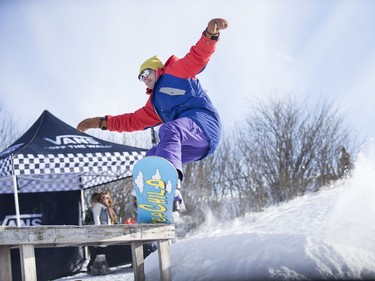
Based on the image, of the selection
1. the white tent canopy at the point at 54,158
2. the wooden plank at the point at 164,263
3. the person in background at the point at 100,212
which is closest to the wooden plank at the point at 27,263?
the wooden plank at the point at 164,263

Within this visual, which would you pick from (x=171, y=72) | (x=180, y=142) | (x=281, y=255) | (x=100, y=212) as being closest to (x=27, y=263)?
(x=180, y=142)

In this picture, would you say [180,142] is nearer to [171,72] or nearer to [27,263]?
[171,72]

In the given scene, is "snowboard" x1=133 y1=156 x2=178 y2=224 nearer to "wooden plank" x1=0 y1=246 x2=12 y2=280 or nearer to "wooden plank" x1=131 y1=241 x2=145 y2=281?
"wooden plank" x1=131 y1=241 x2=145 y2=281

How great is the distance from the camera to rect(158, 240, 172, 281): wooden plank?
251 cm

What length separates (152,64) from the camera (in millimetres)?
3342

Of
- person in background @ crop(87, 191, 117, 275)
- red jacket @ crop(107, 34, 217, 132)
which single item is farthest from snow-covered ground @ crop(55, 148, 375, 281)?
person in background @ crop(87, 191, 117, 275)

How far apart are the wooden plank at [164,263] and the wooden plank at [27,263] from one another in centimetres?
75

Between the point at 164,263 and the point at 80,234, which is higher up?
the point at 80,234

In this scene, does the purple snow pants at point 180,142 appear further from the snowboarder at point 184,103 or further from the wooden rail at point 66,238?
the wooden rail at point 66,238

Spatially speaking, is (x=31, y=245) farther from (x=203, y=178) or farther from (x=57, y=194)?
(x=203, y=178)

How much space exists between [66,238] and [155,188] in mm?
659

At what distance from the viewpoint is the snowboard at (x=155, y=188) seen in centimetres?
260

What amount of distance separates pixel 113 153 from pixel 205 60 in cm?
359

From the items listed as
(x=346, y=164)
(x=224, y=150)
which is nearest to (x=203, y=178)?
(x=224, y=150)
